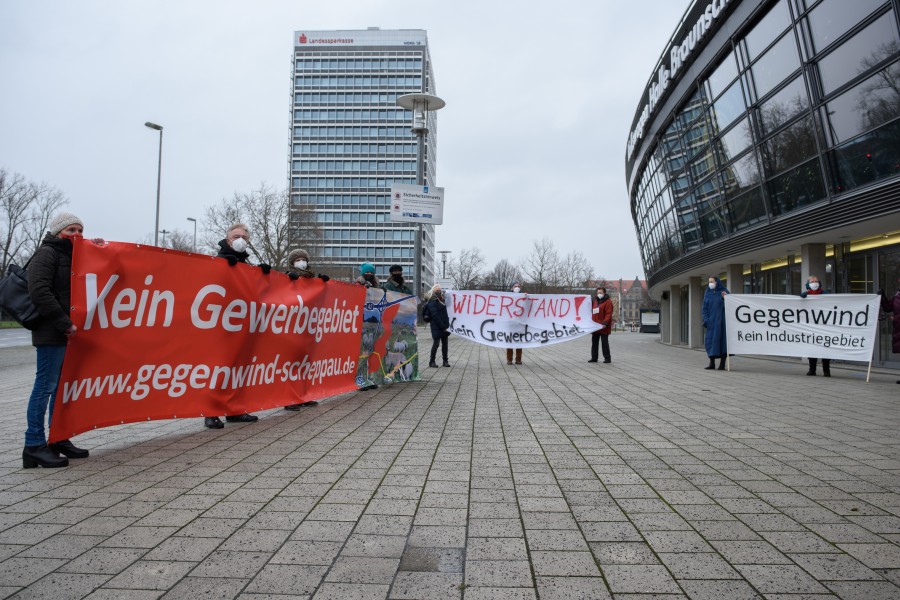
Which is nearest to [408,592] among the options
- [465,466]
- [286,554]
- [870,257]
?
[286,554]

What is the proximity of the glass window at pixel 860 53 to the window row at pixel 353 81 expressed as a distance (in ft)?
365

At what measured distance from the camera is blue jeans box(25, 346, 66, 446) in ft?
15.4

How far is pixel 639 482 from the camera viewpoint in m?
4.41

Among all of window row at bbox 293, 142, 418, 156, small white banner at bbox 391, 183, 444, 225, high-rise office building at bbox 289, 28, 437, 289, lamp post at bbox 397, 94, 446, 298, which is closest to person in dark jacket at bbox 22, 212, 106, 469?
small white banner at bbox 391, 183, 444, 225

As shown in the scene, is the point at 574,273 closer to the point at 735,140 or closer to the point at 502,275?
the point at 502,275

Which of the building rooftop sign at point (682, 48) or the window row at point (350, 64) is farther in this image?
the window row at point (350, 64)

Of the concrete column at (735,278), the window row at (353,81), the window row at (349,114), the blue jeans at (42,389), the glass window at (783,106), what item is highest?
the window row at (353,81)

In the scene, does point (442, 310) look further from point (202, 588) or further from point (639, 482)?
point (202, 588)

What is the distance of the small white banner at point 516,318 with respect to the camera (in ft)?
47.4

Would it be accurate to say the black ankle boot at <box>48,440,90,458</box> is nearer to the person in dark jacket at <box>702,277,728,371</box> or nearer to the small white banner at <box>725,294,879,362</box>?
the small white banner at <box>725,294,879,362</box>

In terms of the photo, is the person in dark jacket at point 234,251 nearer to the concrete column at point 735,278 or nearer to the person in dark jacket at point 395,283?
the person in dark jacket at point 395,283

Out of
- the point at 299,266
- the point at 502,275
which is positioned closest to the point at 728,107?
the point at 299,266

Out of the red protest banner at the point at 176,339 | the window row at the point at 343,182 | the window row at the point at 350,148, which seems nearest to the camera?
the red protest banner at the point at 176,339

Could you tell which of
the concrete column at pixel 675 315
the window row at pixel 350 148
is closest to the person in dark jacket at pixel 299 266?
the concrete column at pixel 675 315
